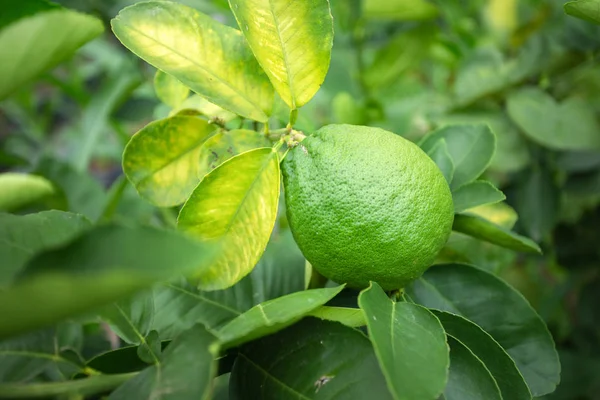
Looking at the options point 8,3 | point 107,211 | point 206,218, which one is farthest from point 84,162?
point 206,218

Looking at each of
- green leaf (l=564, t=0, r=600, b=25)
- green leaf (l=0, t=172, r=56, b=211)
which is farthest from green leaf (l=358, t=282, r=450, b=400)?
green leaf (l=0, t=172, r=56, b=211)

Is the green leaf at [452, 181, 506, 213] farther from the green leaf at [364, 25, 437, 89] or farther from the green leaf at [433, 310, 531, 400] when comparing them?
the green leaf at [364, 25, 437, 89]

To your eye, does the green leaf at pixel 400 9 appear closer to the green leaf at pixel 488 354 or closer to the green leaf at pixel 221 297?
the green leaf at pixel 221 297

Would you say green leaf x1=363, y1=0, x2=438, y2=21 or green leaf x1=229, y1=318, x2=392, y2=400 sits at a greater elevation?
green leaf x1=363, y1=0, x2=438, y2=21

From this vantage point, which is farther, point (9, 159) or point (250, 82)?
point (9, 159)

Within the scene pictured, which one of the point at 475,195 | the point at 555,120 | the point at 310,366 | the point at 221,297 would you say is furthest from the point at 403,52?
the point at 310,366

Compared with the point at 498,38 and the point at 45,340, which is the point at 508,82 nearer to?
the point at 498,38

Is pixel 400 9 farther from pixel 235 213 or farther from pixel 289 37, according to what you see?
pixel 235 213
